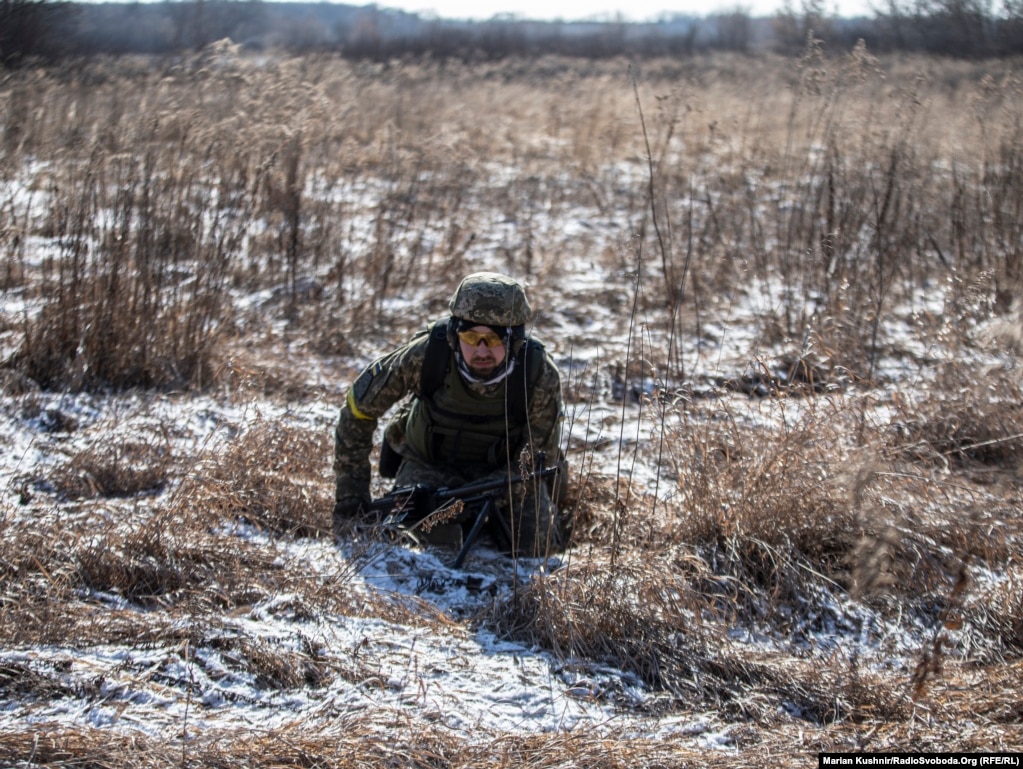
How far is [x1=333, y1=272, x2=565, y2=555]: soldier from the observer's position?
3345 millimetres

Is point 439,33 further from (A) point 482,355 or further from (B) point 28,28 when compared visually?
(A) point 482,355

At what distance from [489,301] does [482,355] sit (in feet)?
0.67

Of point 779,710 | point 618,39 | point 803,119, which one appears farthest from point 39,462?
point 618,39

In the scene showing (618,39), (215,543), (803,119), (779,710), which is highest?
(618,39)

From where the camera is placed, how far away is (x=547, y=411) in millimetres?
3590

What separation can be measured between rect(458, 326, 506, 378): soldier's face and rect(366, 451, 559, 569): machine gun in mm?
386

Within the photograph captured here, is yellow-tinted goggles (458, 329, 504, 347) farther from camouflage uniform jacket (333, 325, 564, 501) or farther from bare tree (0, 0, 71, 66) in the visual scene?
bare tree (0, 0, 71, 66)

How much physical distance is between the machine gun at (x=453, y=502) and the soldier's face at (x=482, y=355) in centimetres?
39

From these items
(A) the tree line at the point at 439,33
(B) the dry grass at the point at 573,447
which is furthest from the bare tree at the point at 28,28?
(B) the dry grass at the point at 573,447

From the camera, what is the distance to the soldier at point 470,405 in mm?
3345

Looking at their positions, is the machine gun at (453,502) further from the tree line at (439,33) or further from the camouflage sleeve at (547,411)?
the tree line at (439,33)

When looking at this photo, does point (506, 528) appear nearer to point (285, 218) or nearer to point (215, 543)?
point (215, 543)

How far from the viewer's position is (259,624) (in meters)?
2.66

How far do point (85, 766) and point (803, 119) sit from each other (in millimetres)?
10100
